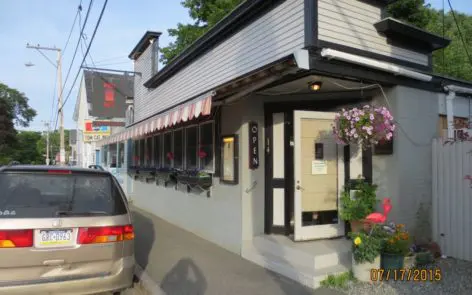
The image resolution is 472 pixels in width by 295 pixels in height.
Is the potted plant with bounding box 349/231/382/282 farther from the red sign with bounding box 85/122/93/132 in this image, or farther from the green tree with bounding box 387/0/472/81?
the red sign with bounding box 85/122/93/132

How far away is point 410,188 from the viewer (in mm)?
6305

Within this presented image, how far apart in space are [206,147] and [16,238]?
5.15m

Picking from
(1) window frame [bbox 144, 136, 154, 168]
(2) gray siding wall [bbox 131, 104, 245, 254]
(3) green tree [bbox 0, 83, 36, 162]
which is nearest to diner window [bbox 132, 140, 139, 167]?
(1) window frame [bbox 144, 136, 154, 168]

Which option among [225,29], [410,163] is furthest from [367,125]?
[225,29]

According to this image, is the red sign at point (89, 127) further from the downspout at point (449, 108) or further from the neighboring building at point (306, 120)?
the downspout at point (449, 108)

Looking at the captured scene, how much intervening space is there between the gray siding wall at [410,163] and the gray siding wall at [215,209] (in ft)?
7.33

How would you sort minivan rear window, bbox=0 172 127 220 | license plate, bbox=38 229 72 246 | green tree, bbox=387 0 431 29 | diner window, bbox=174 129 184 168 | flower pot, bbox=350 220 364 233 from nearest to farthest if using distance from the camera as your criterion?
license plate, bbox=38 229 72 246 < minivan rear window, bbox=0 172 127 220 < flower pot, bbox=350 220 364 233 < diner window, bbox=174 129 184 168 < green tree, bbox=387 0 431 29

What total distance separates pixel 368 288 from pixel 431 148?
121 inches

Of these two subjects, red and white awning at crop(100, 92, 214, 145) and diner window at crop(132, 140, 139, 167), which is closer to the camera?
red and white awning at crop(100, 92, 214, 145)

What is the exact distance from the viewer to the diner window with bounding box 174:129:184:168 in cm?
1036

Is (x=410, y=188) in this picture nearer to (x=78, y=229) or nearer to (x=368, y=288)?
(x=368, y=288)

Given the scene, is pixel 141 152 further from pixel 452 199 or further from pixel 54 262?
pixel 452 199

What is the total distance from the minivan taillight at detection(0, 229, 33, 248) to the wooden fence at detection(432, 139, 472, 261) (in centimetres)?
612

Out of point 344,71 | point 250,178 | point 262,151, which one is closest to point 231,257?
point 250,178
